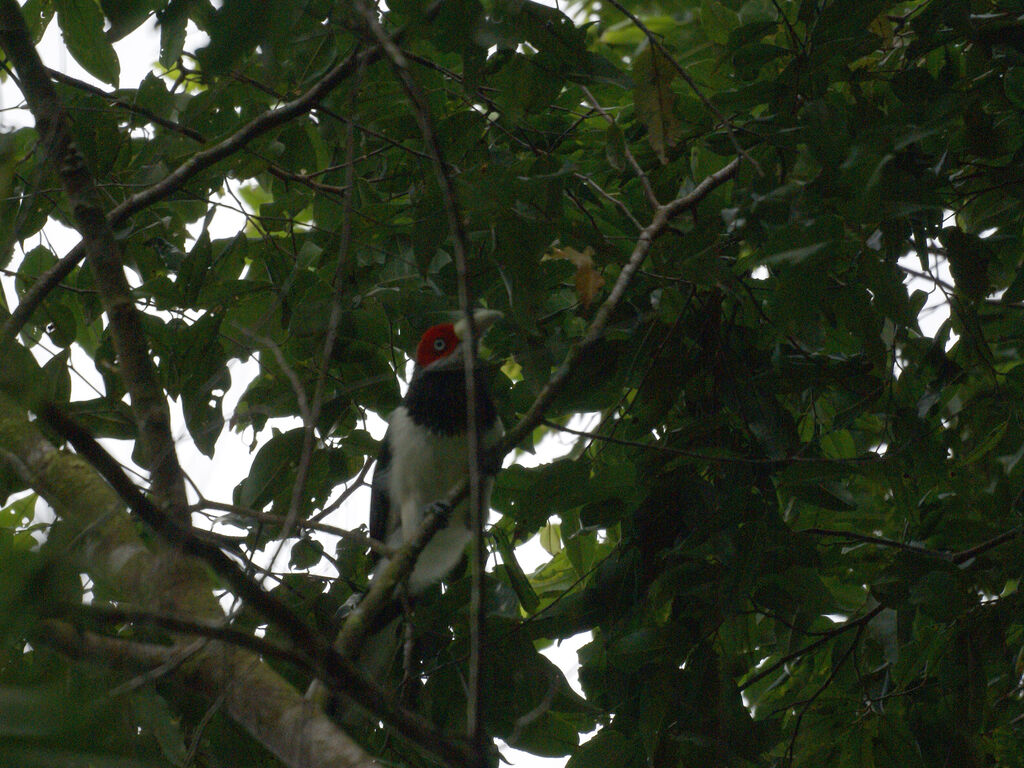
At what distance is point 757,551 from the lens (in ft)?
7.48

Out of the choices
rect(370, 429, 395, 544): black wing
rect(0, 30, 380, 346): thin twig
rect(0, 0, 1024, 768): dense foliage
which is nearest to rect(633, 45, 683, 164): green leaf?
rect(0, 0, 1024, 768): dense foliage

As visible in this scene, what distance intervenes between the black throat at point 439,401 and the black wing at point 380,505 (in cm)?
21

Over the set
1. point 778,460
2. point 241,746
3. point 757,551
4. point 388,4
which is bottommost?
point 241,746

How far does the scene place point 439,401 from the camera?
4016 millimetres

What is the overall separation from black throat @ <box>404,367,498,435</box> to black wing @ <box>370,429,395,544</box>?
209 mm

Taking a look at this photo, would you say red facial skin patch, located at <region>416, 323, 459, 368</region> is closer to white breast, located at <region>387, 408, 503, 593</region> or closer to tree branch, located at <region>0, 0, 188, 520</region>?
white breast, located at <region>387, 408, 503, 593</region>

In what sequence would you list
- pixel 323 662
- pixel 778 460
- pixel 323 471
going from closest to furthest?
pixel 323 662, pixel 778 460, pixel 323 471

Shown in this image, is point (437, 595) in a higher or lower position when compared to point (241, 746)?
higher

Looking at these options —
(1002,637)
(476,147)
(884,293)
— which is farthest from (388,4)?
(1002,637)

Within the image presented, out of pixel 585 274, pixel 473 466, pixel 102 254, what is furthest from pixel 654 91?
pixel 102 254

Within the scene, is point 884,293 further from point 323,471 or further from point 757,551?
point 323,471

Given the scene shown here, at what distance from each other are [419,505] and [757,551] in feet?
6.58

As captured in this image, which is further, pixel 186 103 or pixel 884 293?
pixel 186 103

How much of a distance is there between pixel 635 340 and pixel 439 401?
162cm
